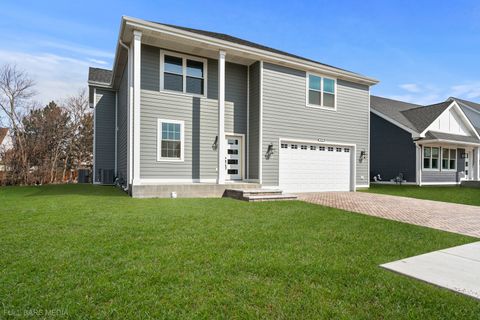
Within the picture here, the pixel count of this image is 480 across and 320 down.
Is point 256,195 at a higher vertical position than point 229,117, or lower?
lower

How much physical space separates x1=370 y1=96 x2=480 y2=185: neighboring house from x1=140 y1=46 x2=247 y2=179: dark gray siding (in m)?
11.5

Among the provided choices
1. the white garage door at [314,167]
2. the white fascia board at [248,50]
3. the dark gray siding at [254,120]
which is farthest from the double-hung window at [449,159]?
the dark gray siding at [254,120]

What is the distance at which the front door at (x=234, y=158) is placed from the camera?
11.3m

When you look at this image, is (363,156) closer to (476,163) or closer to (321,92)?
(321,92)

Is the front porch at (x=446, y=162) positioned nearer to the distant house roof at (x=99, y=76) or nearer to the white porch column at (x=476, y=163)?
the white porch column at (x=476, y=163)

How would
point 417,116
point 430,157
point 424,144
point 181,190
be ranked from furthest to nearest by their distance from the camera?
point 417,116 → point 430,157 → point 424,144 → point 181,190

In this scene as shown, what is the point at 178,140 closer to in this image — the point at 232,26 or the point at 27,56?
the point at 232,26

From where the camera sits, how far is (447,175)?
18359 mm

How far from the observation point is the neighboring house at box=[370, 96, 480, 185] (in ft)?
55.6

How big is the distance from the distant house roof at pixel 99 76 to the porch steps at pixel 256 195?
1052 centimetres

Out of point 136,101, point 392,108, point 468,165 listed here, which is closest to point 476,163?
point 468,165

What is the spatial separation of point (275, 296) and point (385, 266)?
1.66m

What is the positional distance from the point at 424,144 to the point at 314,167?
30.4 ft

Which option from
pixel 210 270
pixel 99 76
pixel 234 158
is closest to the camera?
pixel 210 270
